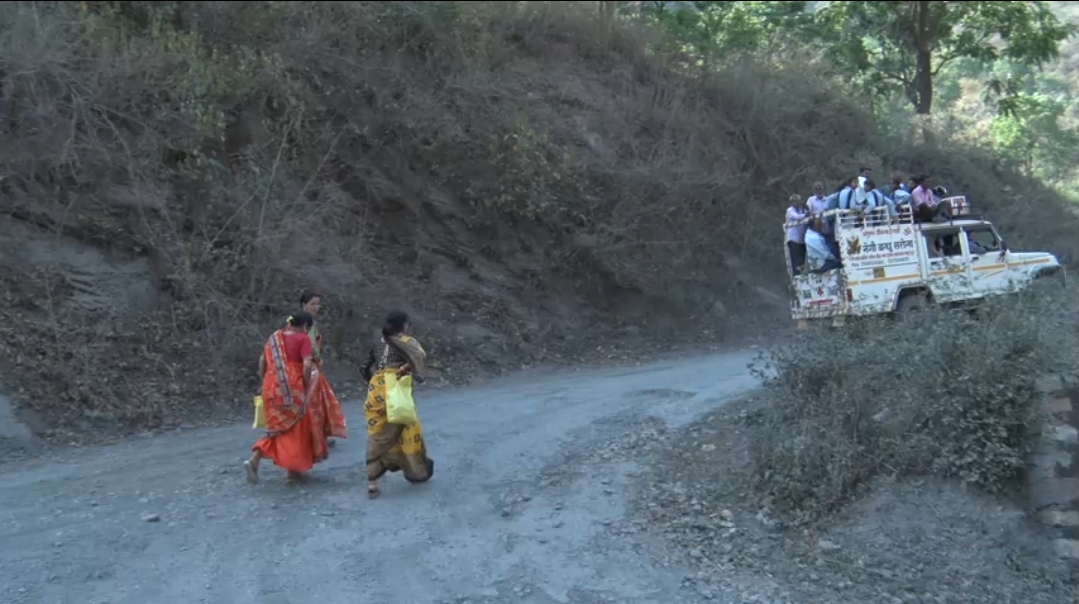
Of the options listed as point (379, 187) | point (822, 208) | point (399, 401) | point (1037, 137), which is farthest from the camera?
point (1037, 137)

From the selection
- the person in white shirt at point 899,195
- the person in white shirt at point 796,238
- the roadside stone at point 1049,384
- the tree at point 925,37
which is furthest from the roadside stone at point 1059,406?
the tree at point 925,37

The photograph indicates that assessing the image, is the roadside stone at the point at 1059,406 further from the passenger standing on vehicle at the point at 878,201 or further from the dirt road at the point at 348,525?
the passenger standing on vehicle at the point at 878,201

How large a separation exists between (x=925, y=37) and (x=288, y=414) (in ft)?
78.2

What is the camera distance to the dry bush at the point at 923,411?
719 cm

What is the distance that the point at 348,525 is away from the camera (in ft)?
24.1

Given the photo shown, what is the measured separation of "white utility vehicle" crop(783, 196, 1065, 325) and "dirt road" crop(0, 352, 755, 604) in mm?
4474

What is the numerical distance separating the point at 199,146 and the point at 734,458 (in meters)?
9.65

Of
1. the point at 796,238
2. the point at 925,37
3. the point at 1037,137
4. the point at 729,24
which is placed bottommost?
the point at 796,238

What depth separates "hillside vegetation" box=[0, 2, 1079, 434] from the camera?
501 inches

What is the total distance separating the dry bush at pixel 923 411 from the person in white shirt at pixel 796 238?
705 cm

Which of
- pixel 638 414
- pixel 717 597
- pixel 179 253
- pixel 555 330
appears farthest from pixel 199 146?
pixel 717 597

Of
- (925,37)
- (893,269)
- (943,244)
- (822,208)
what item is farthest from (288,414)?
(925,37)

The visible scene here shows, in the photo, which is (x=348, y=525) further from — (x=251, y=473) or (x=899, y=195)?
(x=899, y=195)

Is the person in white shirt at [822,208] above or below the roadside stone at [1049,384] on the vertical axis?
above
